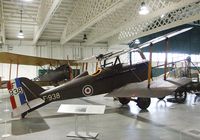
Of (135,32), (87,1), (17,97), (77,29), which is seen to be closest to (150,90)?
(17,97)

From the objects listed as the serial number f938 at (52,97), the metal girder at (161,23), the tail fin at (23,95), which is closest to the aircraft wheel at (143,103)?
the serial number f938 at (52,97)

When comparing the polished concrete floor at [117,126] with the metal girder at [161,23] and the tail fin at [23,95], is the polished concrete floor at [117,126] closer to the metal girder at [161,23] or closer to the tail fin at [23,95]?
the tail fin at [23,95]

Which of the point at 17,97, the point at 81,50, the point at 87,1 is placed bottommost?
the point at 17,97

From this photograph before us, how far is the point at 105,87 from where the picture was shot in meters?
7.63

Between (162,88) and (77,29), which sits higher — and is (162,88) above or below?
below

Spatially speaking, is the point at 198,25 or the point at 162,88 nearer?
the point at 162,88

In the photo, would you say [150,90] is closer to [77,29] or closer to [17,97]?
[17,97]

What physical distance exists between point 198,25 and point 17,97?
2547cm

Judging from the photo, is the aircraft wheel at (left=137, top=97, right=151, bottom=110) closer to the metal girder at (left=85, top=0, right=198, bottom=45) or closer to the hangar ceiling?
the hangar ceiling

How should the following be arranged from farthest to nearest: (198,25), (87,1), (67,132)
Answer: (198,25) < (87,1) < (67,132)

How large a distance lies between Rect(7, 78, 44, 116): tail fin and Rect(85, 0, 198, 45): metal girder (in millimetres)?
7156

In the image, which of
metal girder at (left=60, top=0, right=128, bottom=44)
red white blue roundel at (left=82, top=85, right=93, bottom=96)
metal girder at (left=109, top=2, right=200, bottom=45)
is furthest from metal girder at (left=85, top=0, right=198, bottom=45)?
red white blue roundel at (left=82, top=85, right=93, bottom=96)

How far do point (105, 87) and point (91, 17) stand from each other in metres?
7.08

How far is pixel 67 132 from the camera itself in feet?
17.2
